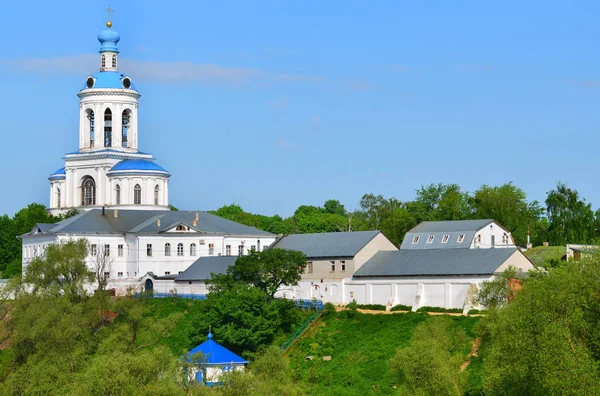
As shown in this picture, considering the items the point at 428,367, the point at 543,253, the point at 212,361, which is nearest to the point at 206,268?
the point at 543,253

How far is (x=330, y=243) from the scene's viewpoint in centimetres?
6266

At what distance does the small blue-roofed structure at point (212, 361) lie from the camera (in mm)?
41781

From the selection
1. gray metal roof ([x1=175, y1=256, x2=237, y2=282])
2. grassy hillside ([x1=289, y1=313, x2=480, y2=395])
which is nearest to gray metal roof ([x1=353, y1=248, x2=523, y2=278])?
grassy hillside ([x1=289, y1=313, x2=480, y2=395])

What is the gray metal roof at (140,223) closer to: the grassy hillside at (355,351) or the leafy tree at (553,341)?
the grassy hillside at (355,351)

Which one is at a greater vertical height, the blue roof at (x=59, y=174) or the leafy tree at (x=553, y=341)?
the blue roof at (x=59, y=174)

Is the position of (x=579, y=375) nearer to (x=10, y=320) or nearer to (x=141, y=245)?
(x=10, y=320)

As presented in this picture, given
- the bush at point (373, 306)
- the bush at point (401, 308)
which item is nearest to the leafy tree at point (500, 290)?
the bush at point (401, 308)

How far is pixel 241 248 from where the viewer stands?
7388cm

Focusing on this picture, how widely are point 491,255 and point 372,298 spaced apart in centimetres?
589

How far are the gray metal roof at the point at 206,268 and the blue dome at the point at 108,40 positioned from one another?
782 inches

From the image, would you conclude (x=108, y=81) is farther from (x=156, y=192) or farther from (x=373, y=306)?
(x=373, y=306)

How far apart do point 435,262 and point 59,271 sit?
17728mm

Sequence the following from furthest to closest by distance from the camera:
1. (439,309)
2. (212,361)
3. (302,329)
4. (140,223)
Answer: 1. (140,223)
2. (302,329)
3. (439,309)
4. (212,361)

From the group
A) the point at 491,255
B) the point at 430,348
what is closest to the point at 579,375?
the point at 430,348
